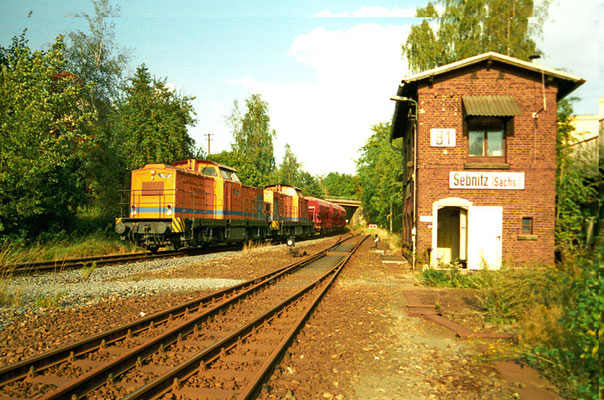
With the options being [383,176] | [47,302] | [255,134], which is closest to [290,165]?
[255,134]

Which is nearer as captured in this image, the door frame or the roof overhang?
the roof overhang

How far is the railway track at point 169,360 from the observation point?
167 inches

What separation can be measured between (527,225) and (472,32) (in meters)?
16.3

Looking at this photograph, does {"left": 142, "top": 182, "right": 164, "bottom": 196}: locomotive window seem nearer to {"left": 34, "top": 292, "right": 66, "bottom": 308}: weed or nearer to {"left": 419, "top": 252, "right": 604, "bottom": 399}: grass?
{"left": 34, "top": 292, "right": 66, "bottom": 308}: weed

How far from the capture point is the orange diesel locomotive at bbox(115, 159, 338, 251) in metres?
15.6

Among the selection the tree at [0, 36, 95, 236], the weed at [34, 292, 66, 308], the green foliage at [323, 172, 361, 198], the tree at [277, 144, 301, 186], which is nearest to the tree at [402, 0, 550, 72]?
the tree at [0, 36, 95, 236]

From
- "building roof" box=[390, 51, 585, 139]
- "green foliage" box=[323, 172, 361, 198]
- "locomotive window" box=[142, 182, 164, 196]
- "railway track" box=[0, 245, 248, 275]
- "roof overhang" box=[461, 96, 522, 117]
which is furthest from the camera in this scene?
"green foliage" box=[323, 172, 361, 198]

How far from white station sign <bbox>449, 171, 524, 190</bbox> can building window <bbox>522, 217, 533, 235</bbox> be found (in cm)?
109

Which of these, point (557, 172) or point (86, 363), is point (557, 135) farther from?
point (86, 363)

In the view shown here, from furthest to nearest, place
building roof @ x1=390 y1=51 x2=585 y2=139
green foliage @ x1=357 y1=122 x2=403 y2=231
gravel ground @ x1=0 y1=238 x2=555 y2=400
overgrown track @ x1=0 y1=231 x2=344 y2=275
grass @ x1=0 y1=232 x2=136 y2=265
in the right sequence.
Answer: green foliage @ x1=357 y1=122 x2=403 y2=231 → grass @ x1=0 y1=232 x2=136 y2=265 → building roof @ x1=390 y1=51 x2=585 y2=139 → overgrown track @ x1=0 y1=231 x2=344 y2=275 → gravel ground @ x1=0 y1=238 x2=555 y2=400

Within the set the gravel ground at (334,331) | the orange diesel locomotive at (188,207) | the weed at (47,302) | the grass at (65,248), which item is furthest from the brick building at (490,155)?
the grass at (65,248)

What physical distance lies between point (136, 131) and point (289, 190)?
1287 cm

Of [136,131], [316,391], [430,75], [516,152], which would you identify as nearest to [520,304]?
[316,391]

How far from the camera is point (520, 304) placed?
7168 millimetres
